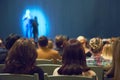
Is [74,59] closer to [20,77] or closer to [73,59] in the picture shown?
[73,59]

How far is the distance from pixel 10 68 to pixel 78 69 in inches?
27.5

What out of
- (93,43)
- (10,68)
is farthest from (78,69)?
(93,43)

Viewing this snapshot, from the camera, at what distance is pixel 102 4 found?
18062 mm

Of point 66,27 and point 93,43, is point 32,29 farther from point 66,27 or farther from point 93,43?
point 93,43

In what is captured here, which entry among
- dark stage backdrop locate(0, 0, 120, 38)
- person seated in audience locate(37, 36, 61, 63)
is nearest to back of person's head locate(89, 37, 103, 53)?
person seated in audience locate(37, 36, 61, 63)

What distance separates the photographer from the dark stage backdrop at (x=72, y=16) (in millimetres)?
18031

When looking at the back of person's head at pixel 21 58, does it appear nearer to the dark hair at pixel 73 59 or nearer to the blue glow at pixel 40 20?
the dark hair at pixel 73 59

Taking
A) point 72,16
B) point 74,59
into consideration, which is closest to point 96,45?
point 74,59

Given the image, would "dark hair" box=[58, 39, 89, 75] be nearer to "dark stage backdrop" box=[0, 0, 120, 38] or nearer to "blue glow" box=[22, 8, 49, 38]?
"dark stage backdrop" box=[0, 0, 120, 38]

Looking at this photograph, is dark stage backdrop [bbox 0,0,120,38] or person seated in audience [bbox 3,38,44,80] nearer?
person seated in audience [bbox 3,38,44,80]

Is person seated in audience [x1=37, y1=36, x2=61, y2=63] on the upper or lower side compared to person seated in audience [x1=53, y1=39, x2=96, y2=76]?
upper

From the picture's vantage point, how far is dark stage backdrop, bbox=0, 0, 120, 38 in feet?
59.2

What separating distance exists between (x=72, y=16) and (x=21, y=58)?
590 inches

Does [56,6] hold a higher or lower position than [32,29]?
higher
